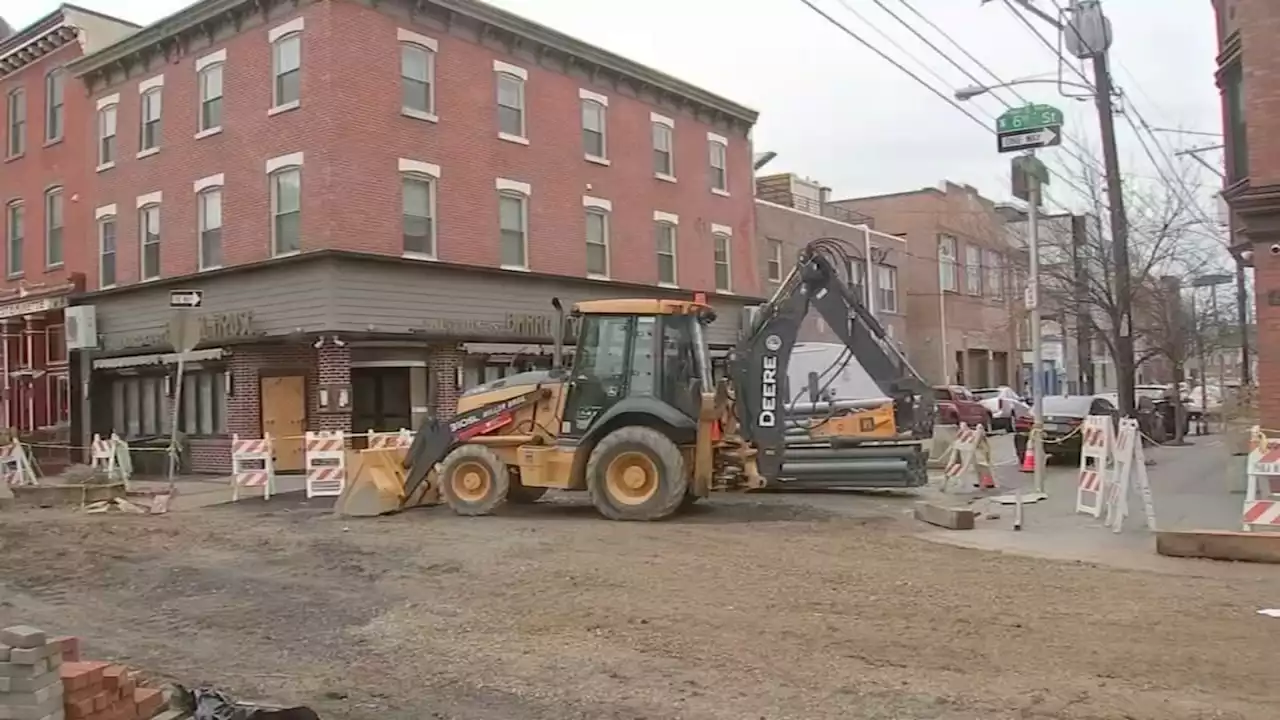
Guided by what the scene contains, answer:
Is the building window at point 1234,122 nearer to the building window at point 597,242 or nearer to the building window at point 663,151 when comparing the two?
the building window at point 597,242

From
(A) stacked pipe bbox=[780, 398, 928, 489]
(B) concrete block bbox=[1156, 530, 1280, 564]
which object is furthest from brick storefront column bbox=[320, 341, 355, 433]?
(B) concrete block bbox=[1156, 530, 1280, 564]

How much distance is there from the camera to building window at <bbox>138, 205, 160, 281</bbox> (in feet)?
84.7

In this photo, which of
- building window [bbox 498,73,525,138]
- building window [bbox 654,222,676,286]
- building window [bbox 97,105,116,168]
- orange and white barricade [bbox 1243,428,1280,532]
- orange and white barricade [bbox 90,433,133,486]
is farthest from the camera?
building window [bbox 654,222,676,286]

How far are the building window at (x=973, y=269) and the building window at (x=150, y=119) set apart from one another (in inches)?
Answer: 1431

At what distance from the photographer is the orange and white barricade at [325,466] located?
18.2 metres

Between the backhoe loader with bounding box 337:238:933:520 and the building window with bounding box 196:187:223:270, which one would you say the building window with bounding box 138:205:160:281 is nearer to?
the building window with bounding box 196:187:223:270

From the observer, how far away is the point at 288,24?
2277 centimetres

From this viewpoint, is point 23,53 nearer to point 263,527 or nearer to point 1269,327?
point 263,527

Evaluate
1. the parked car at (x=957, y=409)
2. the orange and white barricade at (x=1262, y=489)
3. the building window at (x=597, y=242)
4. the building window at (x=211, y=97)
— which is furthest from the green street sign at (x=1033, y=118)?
the parked car at (x=957, y=409)

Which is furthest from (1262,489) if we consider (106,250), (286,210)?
(106,250)

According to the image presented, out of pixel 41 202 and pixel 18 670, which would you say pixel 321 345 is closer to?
pixel 41 202

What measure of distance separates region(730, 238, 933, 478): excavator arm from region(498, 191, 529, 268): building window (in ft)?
39.9

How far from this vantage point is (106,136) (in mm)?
27328

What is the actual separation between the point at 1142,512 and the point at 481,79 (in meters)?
17.0
